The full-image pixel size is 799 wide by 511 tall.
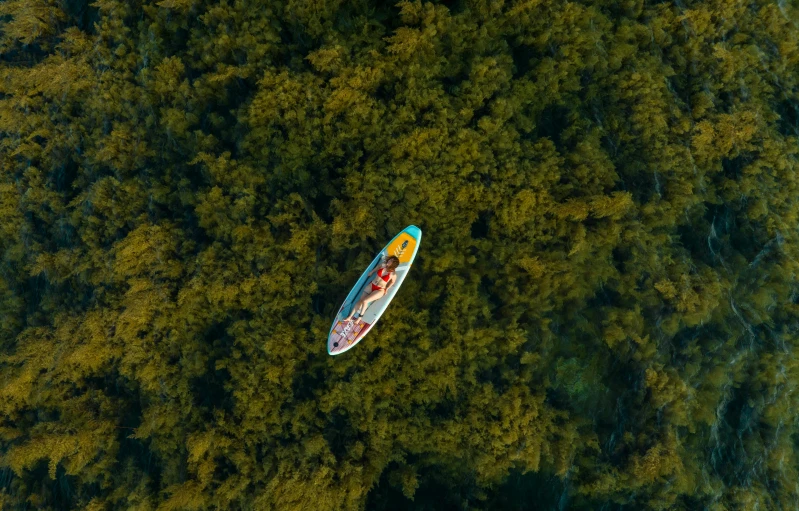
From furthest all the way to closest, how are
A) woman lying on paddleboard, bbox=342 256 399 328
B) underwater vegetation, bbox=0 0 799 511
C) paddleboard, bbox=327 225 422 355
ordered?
paddleboard, bbox=327 225 422 355 < woman lying on paddleboard, bbox=342 256 399 328 < underwater vegetation, bbox=0 0 799 511

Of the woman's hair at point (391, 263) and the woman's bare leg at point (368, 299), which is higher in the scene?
the woman's hair at point (391, 263)

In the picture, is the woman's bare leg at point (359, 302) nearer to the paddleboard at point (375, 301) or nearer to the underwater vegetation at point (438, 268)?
the paddleboard at point (375, 301)

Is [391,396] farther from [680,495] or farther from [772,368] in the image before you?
[772,368]

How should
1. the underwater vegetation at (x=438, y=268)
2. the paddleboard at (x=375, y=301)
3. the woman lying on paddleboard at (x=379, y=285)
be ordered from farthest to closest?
the paddleboard at (x=375, y=301), the woman lying on paddleboard at (x=379, y=285), the underwater vegetation at (x=438, y=268)

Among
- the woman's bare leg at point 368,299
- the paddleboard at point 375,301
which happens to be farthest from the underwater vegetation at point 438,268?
the woman's bare leg at point 368,299

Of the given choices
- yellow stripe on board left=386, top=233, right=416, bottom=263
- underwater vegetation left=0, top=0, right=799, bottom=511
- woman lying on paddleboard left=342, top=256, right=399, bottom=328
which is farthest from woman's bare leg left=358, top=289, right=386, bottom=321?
yellow stripe on board left=386, top=233, right=416, bottom=263

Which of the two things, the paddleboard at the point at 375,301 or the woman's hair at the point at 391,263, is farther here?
the paddleboard at the point at 375,301

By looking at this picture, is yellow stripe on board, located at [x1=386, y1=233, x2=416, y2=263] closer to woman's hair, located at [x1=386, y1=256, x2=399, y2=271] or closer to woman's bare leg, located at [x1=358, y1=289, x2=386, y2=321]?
woman's hair, located at [x1=386, y1=256, x2=399, y2=271]

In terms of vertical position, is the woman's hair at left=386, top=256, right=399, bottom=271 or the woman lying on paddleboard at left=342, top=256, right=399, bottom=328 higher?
the woman's hair at left=386, top=256, right=399, bottom=271
